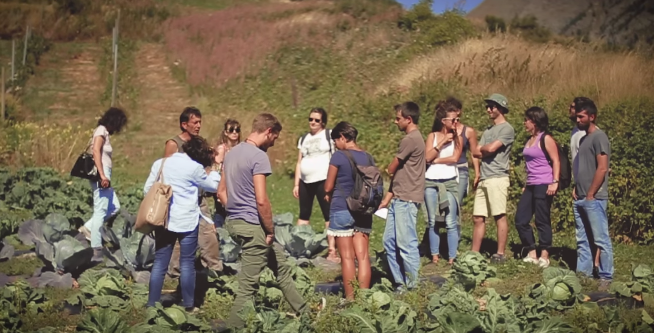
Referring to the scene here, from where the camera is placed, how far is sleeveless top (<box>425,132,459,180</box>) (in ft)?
25.7

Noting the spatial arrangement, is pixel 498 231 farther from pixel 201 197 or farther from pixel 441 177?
pixel 201 197

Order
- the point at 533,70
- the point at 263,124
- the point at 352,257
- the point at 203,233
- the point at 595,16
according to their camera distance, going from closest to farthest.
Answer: the point at 263,124 < the point at 352,257 < the point at 203,233 < the point at 533,70 < the point at 595,16

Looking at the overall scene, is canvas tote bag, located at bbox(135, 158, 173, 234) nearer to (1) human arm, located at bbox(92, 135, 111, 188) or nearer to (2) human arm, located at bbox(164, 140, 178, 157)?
(2) human arm, located at bbox(164, 140, 178, 157)

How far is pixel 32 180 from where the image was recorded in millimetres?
11570

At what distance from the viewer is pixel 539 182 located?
770cm

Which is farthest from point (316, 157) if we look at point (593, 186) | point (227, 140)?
point (593, 186)

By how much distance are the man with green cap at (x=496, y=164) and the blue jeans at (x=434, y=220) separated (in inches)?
12.1

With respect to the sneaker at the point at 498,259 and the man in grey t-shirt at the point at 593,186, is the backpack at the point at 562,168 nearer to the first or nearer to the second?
the man in grey t-shirt at the point at 593,186

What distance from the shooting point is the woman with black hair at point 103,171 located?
24.9 feet

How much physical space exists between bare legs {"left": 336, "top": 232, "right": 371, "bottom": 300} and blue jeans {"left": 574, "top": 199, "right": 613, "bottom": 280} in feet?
7.38

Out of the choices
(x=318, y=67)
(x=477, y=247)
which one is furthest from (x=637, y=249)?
(x=318, y=67)

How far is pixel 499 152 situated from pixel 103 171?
13.2ft

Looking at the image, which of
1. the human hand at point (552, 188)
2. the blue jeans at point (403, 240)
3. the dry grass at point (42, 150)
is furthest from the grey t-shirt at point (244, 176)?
the dry grass at point (42, 150)

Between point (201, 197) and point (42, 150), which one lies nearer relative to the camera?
point (201, 197)
